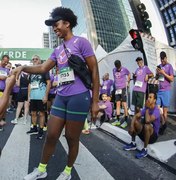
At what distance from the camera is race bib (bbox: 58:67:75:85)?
10.3ft

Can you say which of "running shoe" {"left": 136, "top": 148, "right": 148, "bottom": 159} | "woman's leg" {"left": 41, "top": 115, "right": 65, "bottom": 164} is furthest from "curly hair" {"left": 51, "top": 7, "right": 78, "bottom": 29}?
"running shoe" {"left": 136, "top": 148, "right": 148, "bottom": 159}

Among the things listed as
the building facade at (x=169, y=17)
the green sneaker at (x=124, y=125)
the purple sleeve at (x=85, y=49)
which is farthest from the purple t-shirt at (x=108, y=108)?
the building facade at (x=169, y=17)

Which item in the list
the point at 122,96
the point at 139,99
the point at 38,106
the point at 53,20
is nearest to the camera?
the point at 53,20

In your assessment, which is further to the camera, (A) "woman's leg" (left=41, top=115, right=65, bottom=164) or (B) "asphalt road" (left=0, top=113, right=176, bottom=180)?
→ (B) "asphalt road" (left=0, top=113, right=176, bottom=180)

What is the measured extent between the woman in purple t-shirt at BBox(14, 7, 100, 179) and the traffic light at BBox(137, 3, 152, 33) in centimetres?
476

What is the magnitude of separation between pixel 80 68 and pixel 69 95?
32 cm

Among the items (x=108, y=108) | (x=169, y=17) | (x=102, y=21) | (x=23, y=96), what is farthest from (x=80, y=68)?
(x=102, y=21)

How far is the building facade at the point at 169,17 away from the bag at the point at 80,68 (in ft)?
183

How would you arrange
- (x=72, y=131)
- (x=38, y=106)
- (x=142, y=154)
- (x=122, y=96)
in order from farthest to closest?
(x=122, y=96) → (x=38, y=106) → (x=142, y=154) → (x=72, y=131)

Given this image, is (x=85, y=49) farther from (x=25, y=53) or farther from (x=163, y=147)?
(x=25, y=53)

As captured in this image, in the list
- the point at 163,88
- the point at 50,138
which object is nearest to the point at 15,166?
the point at 50,138

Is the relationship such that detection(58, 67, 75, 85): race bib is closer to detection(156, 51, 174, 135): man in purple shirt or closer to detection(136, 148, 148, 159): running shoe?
detection(136, 148, 148, 159): running shoe

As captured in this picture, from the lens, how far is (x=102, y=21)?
11531 cm

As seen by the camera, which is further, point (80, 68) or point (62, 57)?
point (62, 57)
